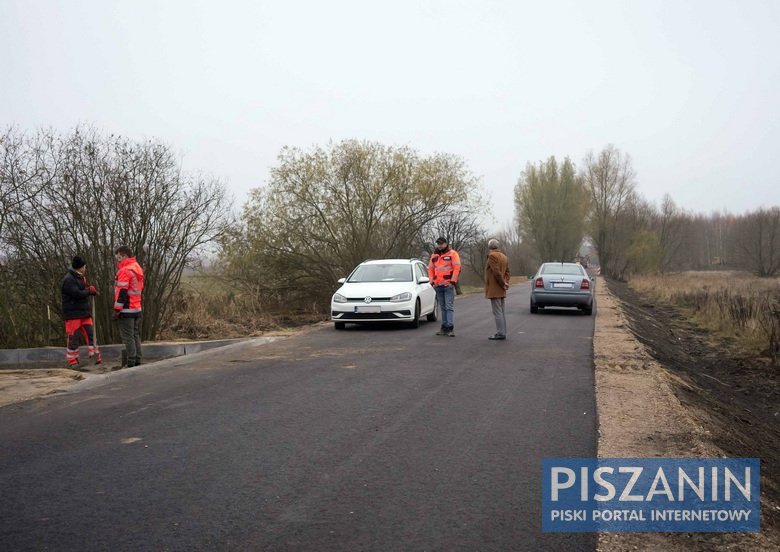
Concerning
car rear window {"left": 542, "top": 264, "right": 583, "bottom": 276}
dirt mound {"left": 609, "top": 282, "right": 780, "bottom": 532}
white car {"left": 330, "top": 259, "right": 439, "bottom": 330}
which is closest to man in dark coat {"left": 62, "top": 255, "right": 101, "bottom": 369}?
white car {"left": 330, "top": 259, "right": 439, "bottom": 330}

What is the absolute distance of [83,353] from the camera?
40.2ft

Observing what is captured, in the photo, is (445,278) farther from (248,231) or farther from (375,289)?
(248,231)

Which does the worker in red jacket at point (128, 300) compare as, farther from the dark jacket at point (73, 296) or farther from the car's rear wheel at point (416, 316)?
the car's rear wheel at point (416, 316)

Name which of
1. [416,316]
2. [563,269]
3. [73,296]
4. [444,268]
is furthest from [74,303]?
[563,269]

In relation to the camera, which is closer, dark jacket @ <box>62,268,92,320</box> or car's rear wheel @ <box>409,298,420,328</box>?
dark jacket @ <box>62,268,92,320</box>

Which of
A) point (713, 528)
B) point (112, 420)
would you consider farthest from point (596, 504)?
point (112, 420)

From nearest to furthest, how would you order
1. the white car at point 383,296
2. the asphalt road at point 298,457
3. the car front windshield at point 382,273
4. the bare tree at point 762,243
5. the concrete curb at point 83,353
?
1. the asphalt road at point 298,457
2. the concrete curb at point 83,353
3. the white car at point 383,296
4. the car front windshield at point 382,273
5. the bare tree at point 762,243

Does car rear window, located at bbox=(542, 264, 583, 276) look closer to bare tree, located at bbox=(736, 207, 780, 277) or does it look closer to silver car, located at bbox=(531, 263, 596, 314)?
silver car, located at bbox=(531, 263, 596, 314)

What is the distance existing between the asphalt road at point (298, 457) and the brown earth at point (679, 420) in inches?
9.9

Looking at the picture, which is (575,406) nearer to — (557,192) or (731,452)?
(731,452)

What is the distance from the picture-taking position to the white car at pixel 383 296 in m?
14.8

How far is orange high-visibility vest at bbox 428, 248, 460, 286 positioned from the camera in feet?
44.7

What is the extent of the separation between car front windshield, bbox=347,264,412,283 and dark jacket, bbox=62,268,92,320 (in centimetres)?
640

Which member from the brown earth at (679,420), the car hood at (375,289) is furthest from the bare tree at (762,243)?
the car hood at (375,289)
